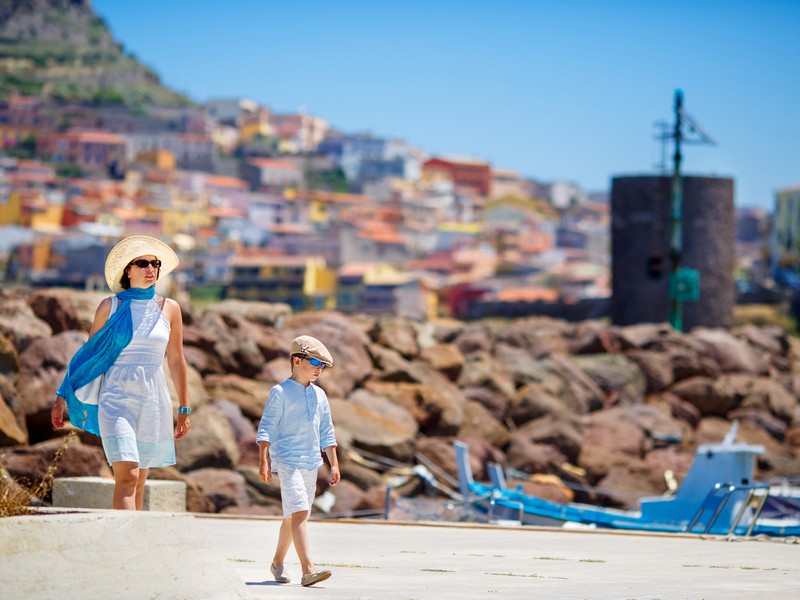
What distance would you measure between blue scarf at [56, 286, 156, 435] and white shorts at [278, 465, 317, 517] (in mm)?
780

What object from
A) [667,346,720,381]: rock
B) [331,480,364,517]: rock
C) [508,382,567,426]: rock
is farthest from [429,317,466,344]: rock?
[331,480,364,517]: rock

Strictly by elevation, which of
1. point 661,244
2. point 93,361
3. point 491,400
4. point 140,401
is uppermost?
point 661,244

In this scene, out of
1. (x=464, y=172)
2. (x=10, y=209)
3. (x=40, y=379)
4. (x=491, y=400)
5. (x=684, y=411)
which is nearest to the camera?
(x=40, y=379)

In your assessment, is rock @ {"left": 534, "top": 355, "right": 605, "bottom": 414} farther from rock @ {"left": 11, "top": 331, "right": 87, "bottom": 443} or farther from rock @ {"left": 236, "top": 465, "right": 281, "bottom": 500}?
rock @ {"left": 11, "top": 331, "right": 87, "bottom": 443}

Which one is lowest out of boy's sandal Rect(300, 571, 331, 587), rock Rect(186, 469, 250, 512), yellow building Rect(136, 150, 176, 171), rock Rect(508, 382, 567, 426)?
rock Rect(186, 469, 250, 512)

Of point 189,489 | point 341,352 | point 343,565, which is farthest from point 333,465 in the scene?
point 341,352

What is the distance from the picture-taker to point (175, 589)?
479cm

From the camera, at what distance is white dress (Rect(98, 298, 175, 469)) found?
5824 mm

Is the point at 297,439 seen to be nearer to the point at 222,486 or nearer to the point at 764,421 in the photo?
the point at 222,486

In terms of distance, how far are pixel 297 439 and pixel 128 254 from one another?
40.5 inches

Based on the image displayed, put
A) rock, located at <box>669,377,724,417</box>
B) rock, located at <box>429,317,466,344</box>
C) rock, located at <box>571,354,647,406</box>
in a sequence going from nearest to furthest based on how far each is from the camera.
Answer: rock, located at <box>669,377,724,417</box>, rock, located at <box>571,354,647,406</box>, rock, located at <box>429,317,466,344</box>

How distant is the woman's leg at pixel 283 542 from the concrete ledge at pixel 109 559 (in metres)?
0.84

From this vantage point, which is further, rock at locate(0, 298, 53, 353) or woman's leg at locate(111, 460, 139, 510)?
rock at locate(0, 298, 53, 353)

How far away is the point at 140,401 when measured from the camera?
5.88 metres
